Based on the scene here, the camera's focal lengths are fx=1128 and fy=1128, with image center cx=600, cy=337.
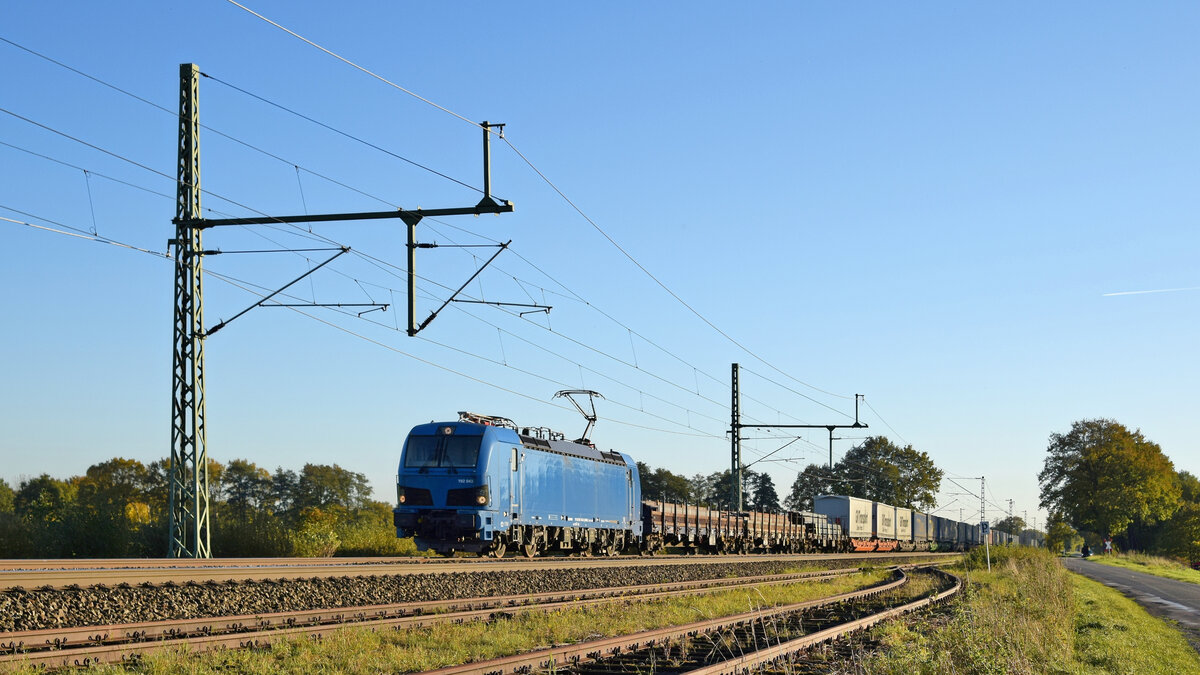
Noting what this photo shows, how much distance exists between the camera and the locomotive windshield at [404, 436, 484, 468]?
29.0 metres

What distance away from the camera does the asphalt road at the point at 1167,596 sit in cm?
2565

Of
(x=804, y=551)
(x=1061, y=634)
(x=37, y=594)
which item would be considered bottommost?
Answer: (x=804, y=551)

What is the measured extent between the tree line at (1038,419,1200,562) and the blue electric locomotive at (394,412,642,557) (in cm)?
6624

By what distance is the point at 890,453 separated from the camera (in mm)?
123625

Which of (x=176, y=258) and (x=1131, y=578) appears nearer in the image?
(x=176, y=258)

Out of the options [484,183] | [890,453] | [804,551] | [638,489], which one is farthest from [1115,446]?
[484,183]

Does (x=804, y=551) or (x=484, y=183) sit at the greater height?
(x=484, y=183)

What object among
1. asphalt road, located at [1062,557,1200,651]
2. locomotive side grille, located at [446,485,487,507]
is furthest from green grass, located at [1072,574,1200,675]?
locomotive side grille, located at [446,485,487,507]

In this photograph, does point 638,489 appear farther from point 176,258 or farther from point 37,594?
point 37,594

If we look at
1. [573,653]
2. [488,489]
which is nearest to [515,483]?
[488,489]

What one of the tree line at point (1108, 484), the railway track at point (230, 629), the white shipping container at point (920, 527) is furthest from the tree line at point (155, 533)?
the tree line at point (1108, 484)

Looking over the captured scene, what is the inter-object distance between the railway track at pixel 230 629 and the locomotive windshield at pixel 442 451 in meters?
9.68

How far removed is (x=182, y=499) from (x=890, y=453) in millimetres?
108761

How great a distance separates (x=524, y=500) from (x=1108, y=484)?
73.7 meters
